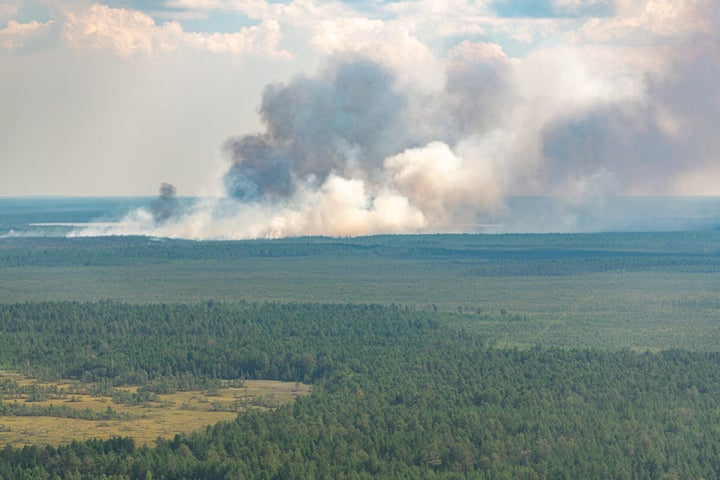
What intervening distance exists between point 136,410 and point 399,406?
15026 millimetres

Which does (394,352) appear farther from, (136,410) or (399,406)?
(399,406)

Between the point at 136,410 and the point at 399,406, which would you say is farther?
the point at 136,410

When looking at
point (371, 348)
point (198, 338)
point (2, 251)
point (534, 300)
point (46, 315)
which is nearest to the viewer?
point (371, 348)

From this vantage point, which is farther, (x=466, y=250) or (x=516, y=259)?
(x=466, y=250)

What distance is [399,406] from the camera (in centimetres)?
7050

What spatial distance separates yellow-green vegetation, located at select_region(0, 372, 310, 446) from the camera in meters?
70.9

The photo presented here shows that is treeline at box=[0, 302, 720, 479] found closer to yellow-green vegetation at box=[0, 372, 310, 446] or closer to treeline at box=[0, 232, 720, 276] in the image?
yellow-green vegetation at box=[0, 372, 310, 446]

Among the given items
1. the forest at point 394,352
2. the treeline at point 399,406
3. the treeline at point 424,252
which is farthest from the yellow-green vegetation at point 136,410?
the treeline at point 424,252

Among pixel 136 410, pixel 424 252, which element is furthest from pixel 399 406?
pixel 424 252

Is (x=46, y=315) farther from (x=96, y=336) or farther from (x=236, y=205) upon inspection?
(x=236, y=205)

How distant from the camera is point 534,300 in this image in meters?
130

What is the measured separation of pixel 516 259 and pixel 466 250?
1312 centimetres

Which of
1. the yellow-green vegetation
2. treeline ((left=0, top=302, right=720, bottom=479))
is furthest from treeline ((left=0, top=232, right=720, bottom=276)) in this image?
the yellow-green vegetation

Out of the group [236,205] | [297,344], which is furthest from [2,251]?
[297,344]
